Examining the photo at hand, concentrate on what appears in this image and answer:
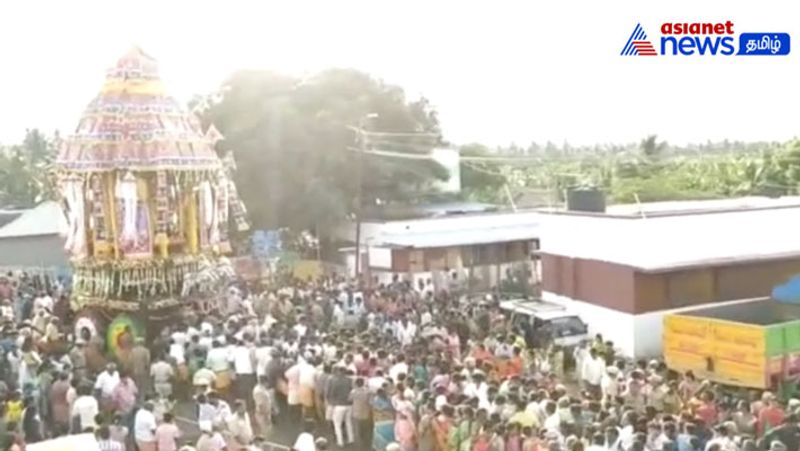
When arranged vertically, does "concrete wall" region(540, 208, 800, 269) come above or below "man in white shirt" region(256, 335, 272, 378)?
above

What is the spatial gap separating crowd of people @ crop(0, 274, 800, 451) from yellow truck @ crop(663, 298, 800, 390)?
0.42ft

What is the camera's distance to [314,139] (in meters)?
6.09

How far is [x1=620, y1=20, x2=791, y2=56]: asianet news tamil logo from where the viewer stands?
5.05 m

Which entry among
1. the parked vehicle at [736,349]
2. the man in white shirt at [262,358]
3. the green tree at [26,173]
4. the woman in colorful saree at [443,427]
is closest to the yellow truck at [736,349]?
the parked vehicle at [736,349]

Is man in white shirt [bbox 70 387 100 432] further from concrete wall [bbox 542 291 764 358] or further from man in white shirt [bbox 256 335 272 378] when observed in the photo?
concrete wall [bbox 542 291 764 358]

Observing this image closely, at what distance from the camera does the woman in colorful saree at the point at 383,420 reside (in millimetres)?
4012

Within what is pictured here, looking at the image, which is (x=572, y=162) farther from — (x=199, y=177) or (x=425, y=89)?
(x=199, y=177)

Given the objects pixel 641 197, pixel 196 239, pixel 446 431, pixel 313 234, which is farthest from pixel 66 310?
pixel 641 197

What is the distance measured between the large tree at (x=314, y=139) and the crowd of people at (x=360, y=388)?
70 cm

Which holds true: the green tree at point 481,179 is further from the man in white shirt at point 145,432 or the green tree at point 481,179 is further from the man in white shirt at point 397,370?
the man in white shirt at point 145,432

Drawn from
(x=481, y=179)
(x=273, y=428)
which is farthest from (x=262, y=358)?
(x=481, y=179)

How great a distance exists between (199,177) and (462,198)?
1787mm

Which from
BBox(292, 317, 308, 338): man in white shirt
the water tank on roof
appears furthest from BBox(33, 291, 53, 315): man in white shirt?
the water tank on roof

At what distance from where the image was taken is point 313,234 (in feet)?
20.7
